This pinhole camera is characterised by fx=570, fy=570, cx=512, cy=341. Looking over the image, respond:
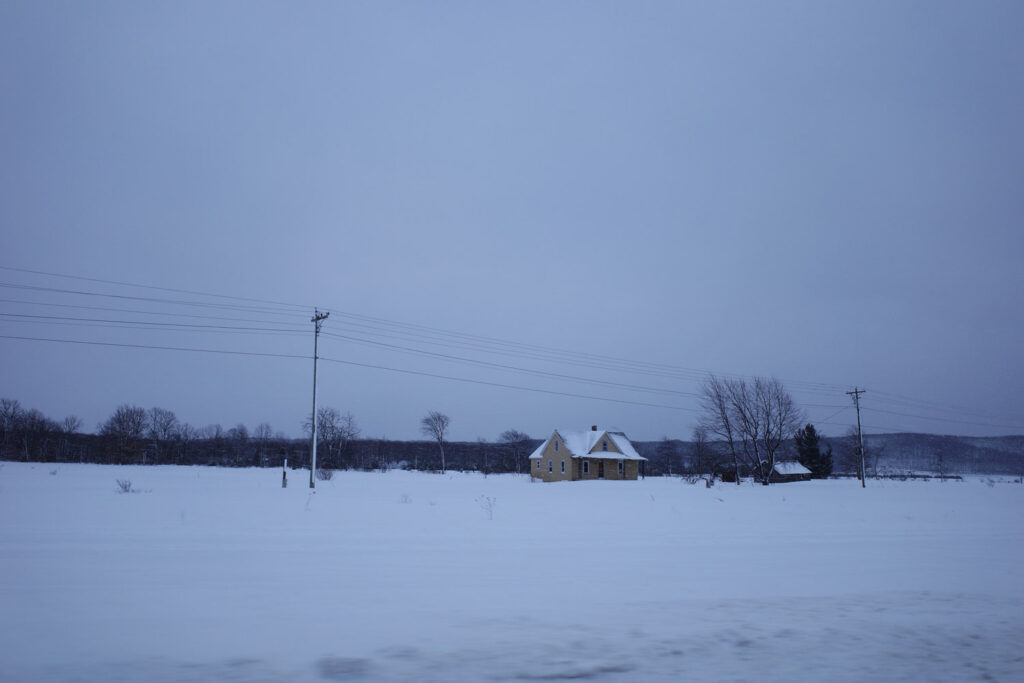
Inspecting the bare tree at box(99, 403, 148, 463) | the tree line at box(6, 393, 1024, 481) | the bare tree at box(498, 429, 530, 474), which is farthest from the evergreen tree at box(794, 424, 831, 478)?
the bare tree at box(99, 403, 148, 463)

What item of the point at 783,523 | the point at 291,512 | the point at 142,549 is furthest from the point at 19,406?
the point at 783,523

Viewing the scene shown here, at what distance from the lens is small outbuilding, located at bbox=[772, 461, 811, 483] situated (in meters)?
61.8

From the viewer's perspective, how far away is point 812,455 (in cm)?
6706

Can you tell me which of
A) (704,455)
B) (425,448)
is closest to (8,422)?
(425,448)

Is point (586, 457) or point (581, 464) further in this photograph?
point (581, 464)

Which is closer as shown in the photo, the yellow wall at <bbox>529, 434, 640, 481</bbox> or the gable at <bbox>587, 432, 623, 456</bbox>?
the yellow wall at <bbox>529, 434, 640, 481</bbox>

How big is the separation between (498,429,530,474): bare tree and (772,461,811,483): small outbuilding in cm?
3929

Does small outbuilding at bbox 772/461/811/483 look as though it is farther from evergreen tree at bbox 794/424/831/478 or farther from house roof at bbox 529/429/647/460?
house roof at bbox 529/429/647/460

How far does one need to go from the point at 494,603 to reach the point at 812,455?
71.0m

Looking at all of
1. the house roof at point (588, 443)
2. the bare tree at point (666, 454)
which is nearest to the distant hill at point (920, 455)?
the bare tree at point (666, 454)

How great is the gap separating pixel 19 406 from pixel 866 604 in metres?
108

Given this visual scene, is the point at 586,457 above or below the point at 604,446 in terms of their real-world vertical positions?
below

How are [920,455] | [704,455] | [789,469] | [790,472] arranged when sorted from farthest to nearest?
[920,455] → [704,455] → [789,469] → [790,472]

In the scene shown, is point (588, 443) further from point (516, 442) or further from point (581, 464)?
point (516, 442)
